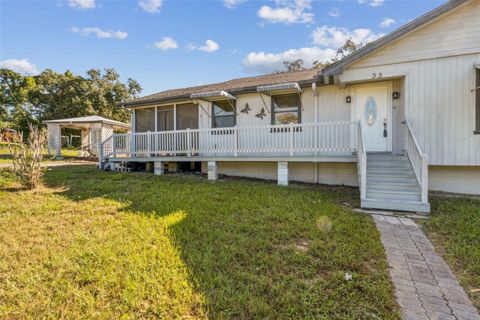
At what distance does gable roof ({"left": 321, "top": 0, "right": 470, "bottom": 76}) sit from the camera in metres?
6.29

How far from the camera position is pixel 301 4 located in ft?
40.3

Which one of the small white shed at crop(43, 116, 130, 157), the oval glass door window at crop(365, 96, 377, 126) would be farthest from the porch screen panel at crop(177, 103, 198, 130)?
the small white shed at crop(43, 116, 130, 157)

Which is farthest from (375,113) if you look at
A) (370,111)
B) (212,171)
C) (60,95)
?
(60,95)

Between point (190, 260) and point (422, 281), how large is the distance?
2.60m

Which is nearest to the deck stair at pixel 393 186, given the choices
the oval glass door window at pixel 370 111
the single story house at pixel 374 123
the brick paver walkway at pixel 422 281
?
the single story house at pixel 374 123

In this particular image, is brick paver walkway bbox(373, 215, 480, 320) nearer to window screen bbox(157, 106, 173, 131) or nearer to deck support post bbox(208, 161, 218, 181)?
deck support post bbox(208, 161, 218, 181)

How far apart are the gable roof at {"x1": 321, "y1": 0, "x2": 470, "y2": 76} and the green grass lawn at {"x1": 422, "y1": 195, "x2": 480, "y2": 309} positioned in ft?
13.7

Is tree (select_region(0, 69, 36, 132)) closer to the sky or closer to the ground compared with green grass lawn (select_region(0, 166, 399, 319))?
closer to the sky

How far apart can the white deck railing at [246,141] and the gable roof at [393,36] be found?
160 cm

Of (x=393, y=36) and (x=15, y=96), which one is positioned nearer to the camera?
(x=393, y=36)

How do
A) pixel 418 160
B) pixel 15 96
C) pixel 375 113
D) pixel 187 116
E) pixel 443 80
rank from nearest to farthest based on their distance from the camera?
pixel 418 160, pixel 443 80, pixel 375 113, pixel 187 116, pixel 15 96

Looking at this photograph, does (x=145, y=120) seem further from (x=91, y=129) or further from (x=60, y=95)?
(x=60, y=95)

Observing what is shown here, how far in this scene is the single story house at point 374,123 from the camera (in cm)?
637

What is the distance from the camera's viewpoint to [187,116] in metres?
11.1
